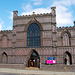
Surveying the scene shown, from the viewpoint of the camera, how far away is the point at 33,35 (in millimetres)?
34625

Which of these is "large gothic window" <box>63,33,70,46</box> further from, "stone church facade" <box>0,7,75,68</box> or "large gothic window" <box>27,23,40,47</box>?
"large gothic window" <box>27,23,40,47</box>

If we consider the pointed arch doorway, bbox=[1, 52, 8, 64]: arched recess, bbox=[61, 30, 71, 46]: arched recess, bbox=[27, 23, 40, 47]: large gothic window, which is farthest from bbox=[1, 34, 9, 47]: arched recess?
bbox=[61, 30, 71, 46]: arched recess

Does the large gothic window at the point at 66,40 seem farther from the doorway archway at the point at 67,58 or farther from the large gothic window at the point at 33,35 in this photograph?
the large gothic window at the point at 33,35

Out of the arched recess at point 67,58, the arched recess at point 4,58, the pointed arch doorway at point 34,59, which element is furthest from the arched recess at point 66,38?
the arched recess at point 4,58

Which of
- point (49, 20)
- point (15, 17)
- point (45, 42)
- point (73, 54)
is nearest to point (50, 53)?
point (45, 42)

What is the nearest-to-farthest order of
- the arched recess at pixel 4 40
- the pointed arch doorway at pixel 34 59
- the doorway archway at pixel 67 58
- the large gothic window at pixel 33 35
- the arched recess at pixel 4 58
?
the doorway archway at pixel 67 58 → the pointed arch doorway at pixel 34 59 → the large gothic window at pixel 33 35 → the arched recess at pixel 4 58 → the arched recess at pixel 4 40

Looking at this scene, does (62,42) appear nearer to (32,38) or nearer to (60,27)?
(60,27)

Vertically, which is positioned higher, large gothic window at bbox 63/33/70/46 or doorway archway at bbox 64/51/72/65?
large gothic window at bbox 63/33/70/46

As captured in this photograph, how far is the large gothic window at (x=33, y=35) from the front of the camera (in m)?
34.2

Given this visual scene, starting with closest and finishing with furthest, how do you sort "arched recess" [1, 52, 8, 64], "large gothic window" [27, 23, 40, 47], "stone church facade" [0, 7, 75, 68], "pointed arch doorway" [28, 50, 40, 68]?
"stone church facade" [0, 7, 75, 68]
"pointed arch doorway" [28, 50, 40, 68]
"large gothic window" [27, 23, 40, 47]
"arched recess" [1, 52, 8, 64]

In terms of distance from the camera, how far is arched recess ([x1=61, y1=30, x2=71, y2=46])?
32656 mm

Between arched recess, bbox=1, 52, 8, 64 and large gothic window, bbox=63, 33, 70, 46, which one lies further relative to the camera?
arched recess, bbox=1, 52, 8, 64

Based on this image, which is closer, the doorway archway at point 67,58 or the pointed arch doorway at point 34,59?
the doorway archway at point 67,58

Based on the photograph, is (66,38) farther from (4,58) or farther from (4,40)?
(4,58)
